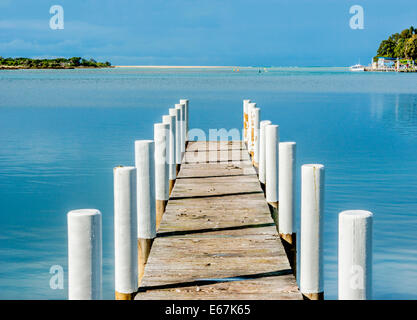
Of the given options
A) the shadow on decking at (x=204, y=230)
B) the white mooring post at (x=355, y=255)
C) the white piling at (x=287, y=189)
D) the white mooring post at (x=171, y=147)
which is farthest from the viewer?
the white mooring post at (x=171, y=147)

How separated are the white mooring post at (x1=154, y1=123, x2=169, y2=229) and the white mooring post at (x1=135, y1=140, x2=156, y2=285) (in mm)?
1659

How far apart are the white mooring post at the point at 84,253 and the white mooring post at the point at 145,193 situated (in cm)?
241

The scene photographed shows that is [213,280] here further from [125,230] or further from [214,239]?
[214,239]

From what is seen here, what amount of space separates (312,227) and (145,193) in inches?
87.0

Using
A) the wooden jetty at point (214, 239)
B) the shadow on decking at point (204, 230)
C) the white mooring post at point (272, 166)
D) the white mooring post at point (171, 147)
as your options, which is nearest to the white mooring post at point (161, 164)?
the wooden jetty at point (214, 239)

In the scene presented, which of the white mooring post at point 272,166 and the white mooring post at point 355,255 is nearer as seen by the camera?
the white mooring post at point 355,255

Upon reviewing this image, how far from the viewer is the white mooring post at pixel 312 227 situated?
5559 millimetres

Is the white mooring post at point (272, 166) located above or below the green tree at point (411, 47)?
below

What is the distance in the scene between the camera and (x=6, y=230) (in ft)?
42.6

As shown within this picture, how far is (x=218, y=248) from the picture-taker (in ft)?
23.2

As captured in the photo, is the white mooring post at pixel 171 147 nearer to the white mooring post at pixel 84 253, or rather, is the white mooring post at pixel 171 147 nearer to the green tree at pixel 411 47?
the white mooring post at pixel 84 253
